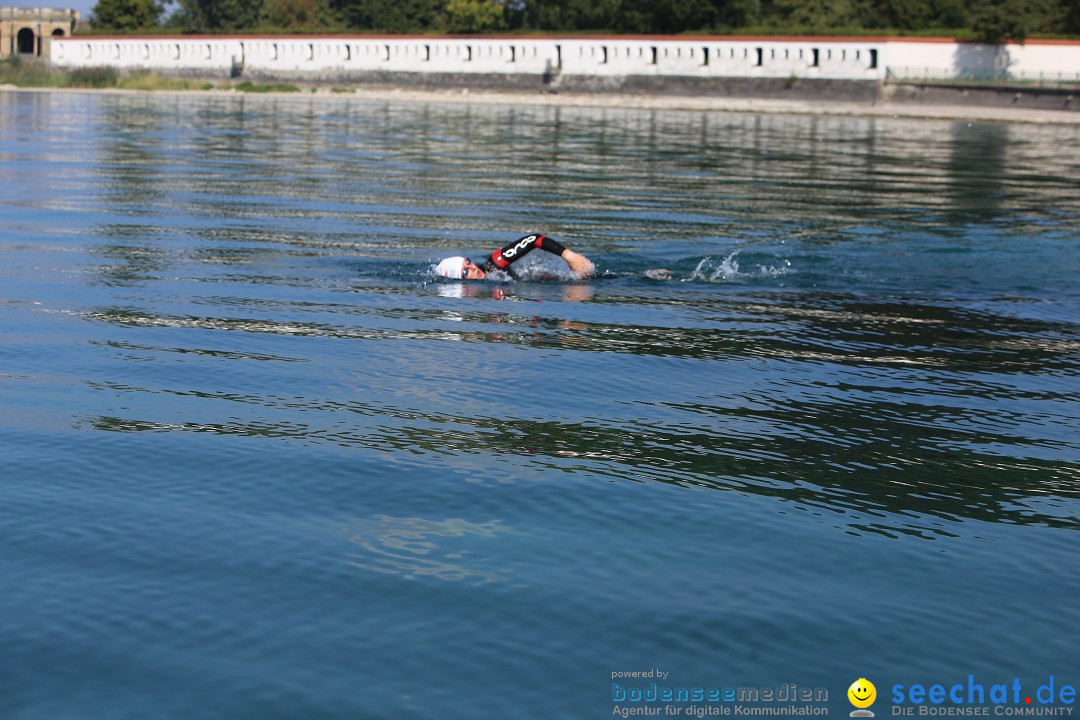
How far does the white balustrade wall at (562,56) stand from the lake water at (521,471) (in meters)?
62.3

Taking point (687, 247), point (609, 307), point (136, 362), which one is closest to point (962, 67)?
point (687, 247)

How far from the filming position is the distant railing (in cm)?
7231

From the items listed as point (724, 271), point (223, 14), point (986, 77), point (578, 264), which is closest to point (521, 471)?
point (578, 264)

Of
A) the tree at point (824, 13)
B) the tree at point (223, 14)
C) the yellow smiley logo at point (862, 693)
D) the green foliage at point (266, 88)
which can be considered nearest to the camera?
the yellow smiley logo at point (862, 693)

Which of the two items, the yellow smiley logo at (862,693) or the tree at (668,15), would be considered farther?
the tree at (668,15)

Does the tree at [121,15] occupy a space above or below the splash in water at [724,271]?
above

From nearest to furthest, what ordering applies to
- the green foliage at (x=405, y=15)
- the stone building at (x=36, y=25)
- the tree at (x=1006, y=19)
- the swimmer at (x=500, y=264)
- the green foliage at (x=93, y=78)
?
1. the swimmer at (x=500, y=264)
2. the tree at (x=1006, y=19)
3. the green foliage at (x=93, y=78)
4. the green foliage at (x=405, y=15)
5. the stone building at (x=36, y=25)

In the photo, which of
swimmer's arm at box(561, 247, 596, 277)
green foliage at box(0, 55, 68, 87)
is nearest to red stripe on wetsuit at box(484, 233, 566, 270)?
swimmer's arm at box(561, 247, 596, 277)

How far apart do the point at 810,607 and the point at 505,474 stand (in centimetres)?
271

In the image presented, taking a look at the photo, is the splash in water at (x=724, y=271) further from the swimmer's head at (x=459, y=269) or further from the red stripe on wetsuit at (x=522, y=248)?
the swimmer's head at (x=459, y=269)

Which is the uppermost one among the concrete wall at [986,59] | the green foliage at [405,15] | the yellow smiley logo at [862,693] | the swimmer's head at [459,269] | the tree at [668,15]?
the green foliage at [405,15]

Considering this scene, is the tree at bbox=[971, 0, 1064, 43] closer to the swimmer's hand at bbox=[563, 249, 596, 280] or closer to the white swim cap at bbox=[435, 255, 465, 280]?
the swimmer's hand at bbox=[563, 249, 596, 280]

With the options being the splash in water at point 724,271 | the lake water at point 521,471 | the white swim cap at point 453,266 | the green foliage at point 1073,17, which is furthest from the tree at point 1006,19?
the white swim cap at point 453,266

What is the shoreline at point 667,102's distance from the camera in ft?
228
